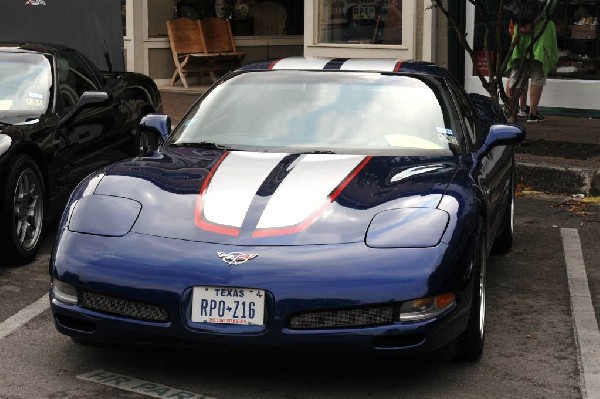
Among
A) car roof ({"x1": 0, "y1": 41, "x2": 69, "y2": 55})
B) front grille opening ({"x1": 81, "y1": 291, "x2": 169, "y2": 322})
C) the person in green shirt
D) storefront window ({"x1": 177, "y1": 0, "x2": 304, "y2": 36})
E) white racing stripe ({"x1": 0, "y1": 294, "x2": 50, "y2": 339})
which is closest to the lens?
front grille opening ({"x1": 81, "y1": 291, "x2": 169, "y2": 322})

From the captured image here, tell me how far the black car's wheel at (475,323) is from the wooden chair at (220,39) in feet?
49.2

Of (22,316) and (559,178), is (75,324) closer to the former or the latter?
(22,316)

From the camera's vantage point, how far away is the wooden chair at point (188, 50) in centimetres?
1958

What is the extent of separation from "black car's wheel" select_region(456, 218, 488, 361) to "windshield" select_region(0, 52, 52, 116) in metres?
3.87

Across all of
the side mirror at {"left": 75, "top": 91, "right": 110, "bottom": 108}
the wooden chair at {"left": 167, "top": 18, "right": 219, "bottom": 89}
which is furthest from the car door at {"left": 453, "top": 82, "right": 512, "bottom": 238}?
the wooden chair at {"left": 167, "top": 18, "right": 219, "bottom": 89}

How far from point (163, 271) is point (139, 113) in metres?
5.17

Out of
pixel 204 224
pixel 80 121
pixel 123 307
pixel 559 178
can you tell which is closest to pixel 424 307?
pixel 204 224

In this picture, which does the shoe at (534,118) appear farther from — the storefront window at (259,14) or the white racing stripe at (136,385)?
the white racing stripe at (136,385)

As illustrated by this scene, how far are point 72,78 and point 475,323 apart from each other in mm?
4620

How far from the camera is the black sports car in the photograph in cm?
765

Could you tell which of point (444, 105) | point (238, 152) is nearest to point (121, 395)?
point (238, 152)

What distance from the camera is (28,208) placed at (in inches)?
310

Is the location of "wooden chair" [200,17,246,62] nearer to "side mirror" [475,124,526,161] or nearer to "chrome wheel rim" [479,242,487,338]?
"side mirror" [475,124,526,161]

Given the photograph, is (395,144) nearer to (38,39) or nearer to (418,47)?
(38,39)
